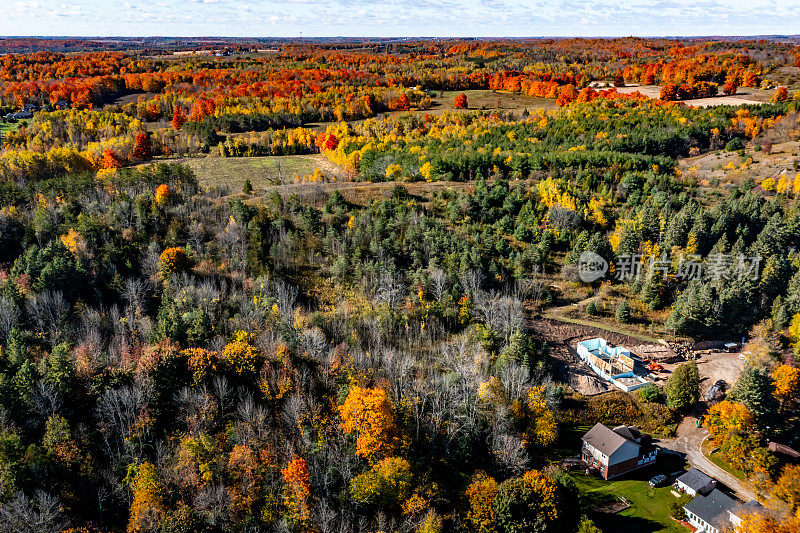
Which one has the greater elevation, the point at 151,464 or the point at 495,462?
the point at 151,464

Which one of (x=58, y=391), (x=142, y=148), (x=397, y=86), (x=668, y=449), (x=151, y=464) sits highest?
(x=397, y=86)

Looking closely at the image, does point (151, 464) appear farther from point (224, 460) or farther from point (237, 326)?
point (237, 326)

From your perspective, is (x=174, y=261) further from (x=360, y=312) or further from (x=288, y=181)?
(x=288, y=181)

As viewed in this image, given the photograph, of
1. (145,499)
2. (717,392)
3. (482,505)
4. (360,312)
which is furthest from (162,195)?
(717,392)

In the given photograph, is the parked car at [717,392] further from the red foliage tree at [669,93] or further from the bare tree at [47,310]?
the red foliage tree at [669,93]

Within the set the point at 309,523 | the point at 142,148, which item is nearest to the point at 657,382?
the point at 309,523

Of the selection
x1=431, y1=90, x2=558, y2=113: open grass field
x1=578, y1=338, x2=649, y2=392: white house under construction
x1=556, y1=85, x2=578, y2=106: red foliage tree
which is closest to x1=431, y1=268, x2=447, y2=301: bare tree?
x1=578, y1=338, x2=649, y2=392: white house under construction

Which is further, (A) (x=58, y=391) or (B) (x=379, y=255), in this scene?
(B) (x=379, y=255)

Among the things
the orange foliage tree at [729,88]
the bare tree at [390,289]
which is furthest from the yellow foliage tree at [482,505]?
the orange foliage tree at [729,88]
